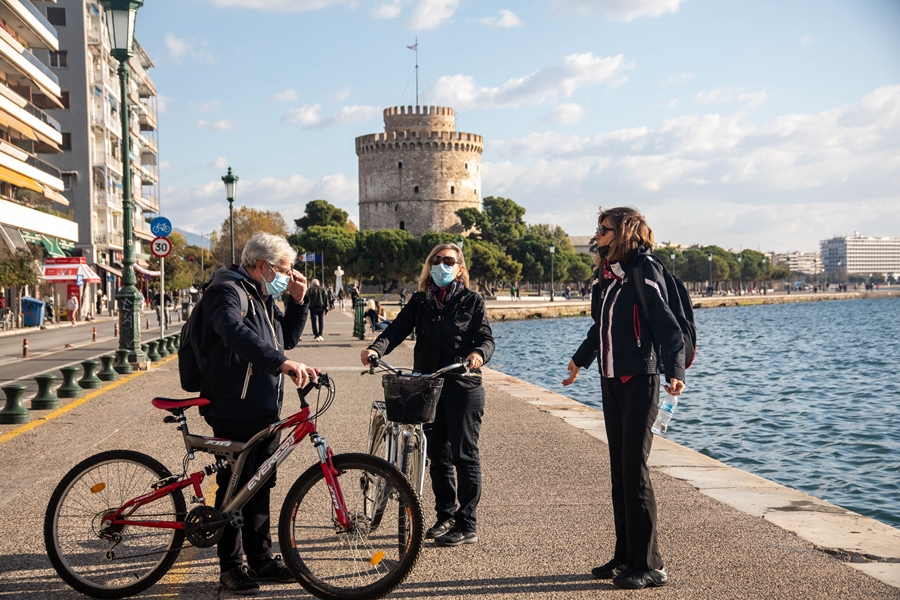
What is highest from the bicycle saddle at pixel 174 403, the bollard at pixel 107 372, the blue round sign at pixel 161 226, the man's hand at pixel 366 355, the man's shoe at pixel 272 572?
the blue round sign at pixel 161 226

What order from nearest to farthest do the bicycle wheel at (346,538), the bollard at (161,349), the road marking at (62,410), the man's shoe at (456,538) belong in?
1. the bicycle wheel at (346,538)
2. the man's shoe at (456,538)
3. the road marking at (62,410)
4. the bollard at (161,349)

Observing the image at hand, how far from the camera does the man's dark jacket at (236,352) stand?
428 centimetres

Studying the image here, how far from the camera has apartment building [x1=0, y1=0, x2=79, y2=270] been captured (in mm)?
36188

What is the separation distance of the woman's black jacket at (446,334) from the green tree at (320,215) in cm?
10705

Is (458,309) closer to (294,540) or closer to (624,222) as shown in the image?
(624,222)

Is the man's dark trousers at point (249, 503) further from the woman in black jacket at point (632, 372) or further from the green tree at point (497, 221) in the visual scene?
the green tree at point (497, 221)

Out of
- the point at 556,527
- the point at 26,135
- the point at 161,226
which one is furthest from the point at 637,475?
the point at 26,135

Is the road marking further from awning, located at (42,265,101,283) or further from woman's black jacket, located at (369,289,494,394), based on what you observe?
awning, located at (42,265,101,283)

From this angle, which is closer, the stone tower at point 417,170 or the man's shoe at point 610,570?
the man's shoe at point 610,570

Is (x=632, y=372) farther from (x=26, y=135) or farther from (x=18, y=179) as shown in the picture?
(x=26, y=135)

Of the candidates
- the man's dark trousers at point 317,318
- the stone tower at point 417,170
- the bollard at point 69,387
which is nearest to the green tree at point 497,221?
the stone tower at point 417,170

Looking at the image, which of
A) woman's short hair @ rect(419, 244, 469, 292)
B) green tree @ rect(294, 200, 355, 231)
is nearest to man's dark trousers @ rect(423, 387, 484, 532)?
woman's short hair @ rect(419, 244, 469, 292)

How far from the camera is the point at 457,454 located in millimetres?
5324

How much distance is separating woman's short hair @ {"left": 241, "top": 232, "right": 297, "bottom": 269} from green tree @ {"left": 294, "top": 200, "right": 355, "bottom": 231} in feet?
353
